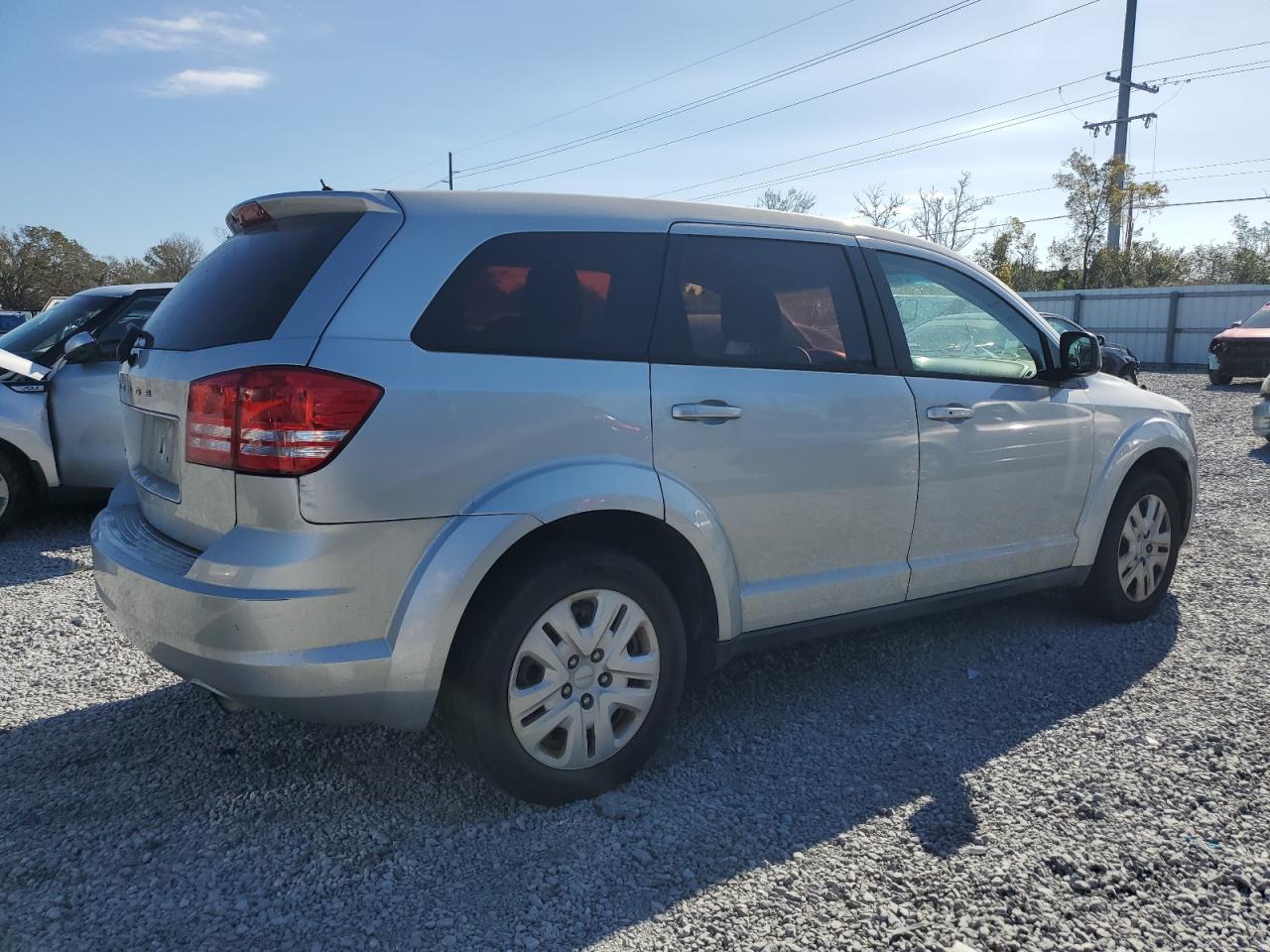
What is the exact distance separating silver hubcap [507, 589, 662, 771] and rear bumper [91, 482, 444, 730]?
1.03 ft

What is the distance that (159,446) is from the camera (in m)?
3.06

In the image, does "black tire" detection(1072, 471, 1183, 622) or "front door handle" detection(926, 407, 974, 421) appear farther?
"black tire" detection(1072, 471, 1183, 622)

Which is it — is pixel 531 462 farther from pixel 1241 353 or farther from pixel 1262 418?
pixel 1241 353

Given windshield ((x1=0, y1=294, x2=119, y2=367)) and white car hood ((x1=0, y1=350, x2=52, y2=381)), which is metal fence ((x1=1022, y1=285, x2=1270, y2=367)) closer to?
windshield ((x1=0, y1=294, x2=119, y2=367))

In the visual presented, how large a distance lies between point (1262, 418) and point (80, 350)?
11.9m

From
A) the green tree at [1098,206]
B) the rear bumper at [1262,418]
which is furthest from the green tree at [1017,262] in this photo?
the rear bumper at [1262,418]

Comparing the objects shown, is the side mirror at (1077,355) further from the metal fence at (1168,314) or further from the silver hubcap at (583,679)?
the metal fence at (1168,314)

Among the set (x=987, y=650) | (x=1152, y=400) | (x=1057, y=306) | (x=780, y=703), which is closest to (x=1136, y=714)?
(x=987, y=650)

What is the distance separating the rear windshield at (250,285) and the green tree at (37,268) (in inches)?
2256

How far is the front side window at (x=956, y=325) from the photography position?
398cm

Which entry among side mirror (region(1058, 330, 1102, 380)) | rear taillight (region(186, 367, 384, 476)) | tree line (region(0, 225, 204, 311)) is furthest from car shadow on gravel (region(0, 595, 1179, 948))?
tree line (region(0, 225, 204, 311))

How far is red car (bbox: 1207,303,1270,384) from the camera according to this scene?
19.9 metres

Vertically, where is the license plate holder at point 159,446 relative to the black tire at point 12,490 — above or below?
above

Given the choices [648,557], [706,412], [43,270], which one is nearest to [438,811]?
[648,557]
